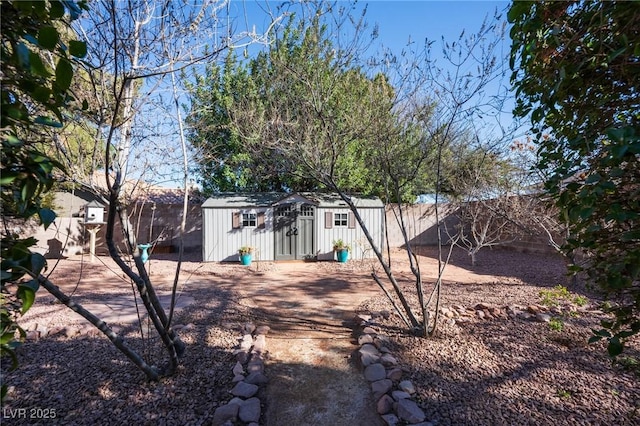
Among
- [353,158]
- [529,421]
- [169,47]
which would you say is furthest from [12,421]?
[353,158]

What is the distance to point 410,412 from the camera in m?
2.07

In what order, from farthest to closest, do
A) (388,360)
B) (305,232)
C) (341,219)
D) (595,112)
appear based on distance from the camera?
1. (341,219)
2. (305,232)
3. (388,360)
4. (595,112)

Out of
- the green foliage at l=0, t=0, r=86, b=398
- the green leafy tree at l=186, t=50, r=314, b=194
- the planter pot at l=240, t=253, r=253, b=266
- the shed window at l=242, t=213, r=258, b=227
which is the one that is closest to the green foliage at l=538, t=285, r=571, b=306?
the green foliage at l=0, t=0, r=86, b=398

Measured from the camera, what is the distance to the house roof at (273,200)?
10.1m

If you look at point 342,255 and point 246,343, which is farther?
point 342,255

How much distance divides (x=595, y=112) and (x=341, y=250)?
28.9 feet

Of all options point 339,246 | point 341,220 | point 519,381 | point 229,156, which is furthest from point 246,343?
point 229,156

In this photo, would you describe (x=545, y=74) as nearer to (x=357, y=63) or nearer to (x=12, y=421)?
(x=357, y=63)

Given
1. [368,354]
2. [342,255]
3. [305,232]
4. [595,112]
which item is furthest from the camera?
[305,232]

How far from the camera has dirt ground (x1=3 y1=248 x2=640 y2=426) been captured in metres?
2.16

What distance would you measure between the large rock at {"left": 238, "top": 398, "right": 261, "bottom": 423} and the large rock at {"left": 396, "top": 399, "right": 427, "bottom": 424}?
99cm

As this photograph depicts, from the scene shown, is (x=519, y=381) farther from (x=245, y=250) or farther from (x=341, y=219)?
(x=341, y=219)

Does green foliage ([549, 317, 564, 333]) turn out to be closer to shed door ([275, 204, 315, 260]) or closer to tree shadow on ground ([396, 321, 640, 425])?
tree shadow on ground ([396, 321, 640, 425])

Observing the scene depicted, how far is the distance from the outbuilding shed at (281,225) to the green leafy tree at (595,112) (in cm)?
888
